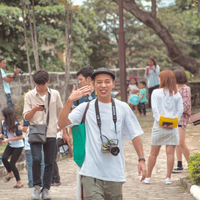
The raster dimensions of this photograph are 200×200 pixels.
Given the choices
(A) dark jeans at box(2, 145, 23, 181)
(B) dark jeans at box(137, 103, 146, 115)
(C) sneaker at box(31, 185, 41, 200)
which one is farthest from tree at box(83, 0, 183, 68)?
(C) sneaker at box(31, 185, 41, 200)

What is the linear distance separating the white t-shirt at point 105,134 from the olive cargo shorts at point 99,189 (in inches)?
1.8

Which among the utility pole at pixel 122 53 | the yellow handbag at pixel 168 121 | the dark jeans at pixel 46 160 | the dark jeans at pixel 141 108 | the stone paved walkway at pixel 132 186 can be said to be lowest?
the stone paved walkway at pixel 132 186

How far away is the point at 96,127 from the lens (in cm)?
311

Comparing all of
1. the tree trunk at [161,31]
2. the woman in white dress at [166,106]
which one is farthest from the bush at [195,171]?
the tree trunk at [161,31]

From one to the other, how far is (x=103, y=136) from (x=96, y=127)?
10 centimetres

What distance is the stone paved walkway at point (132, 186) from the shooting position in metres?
4.88

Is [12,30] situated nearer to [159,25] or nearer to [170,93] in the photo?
[159,25]

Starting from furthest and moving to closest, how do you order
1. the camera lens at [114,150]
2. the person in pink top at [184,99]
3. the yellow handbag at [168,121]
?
1. the person in pink top at [184,99]
2. the yellow handbag at [168,121]
3. the camera lens at [114,150]

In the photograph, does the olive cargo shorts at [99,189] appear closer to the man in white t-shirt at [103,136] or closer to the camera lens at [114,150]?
the man in white t-shirt at [103,136]

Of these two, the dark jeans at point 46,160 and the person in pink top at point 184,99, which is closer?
the dark jeans at point 46,160

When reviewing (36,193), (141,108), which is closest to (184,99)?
(36,193)

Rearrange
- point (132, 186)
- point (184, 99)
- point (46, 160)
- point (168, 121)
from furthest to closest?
point (184, 99) < point (132, 186) < point (168, 121) < point (46, 160)

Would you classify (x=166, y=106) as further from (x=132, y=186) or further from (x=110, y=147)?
(x=110, y=147)

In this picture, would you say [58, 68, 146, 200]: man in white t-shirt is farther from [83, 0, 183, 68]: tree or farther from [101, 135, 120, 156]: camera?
[83, 0, 183, 68]: tree
